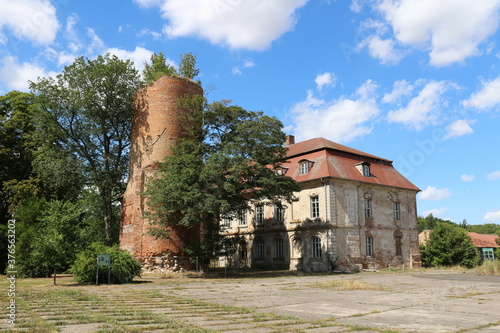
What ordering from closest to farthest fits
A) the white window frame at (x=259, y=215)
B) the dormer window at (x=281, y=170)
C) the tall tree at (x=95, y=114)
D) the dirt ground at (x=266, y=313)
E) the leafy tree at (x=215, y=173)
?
the dirt ground at (x=266, y=313) → the leafy tree at (x=215, y=173) → the dormer window at (x=281, y=170) → the tall tree at (x=95, y=114) → the white window frame at (x=259, y=215)

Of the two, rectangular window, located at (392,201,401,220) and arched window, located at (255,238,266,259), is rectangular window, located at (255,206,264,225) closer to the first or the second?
arched window, located at (255,238,266,259)

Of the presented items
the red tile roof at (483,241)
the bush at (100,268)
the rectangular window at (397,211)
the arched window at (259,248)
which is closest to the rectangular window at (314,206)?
the arched window at (259,248)

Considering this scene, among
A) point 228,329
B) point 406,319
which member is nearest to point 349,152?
point 406,319

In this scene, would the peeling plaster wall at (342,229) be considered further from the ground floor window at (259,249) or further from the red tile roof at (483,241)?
the red tile roof at (483,241)

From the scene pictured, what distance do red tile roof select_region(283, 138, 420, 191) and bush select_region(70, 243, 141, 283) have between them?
48.7 feet

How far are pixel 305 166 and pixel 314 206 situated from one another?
3.36 meters

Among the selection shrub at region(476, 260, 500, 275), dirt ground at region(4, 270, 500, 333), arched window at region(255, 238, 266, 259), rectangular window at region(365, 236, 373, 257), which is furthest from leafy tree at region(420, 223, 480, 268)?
dirt ground at region(4, 270, 500, 333)

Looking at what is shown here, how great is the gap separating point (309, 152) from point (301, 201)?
13.6ft

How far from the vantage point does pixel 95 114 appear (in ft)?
102

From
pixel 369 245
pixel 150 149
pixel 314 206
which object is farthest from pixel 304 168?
pixel 150 149

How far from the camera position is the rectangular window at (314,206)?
3164 centimetres

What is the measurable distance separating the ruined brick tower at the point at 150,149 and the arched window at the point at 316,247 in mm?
9940

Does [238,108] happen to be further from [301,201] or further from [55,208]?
[55,208]

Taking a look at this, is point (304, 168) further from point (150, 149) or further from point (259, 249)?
point (150, 149)
